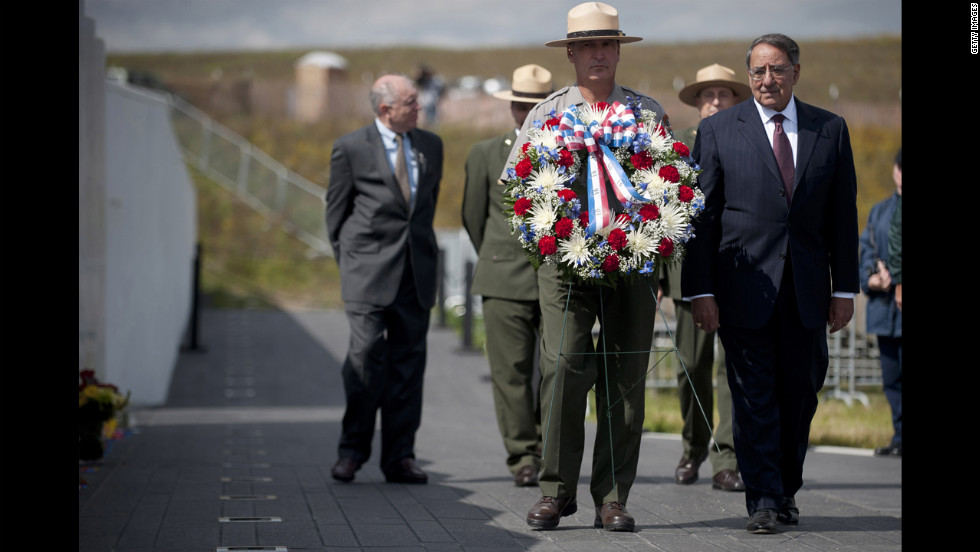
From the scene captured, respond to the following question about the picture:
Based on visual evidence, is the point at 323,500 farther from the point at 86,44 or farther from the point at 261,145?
the point at 261,145

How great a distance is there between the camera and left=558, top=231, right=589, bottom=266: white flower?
531cm

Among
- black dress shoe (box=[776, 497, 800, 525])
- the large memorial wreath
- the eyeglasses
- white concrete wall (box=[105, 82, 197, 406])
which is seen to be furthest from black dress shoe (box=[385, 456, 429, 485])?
white concrete wall (box=[105, 82, 197, 406])

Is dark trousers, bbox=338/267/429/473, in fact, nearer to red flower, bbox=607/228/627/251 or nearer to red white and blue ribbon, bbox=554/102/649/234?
red white and blue ribbon, bbox=554/102/649/234

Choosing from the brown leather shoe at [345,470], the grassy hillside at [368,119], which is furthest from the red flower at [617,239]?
the grassy hillside at [368,119]

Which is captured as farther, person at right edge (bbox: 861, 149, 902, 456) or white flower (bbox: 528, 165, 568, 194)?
person at right edge (bbox: 861, 149, 902, 456)

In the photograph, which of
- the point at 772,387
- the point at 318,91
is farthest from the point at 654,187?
the point at 318,91

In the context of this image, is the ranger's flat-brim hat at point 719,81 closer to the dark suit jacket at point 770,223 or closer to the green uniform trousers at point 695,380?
the green uniform trousers at point 695,380

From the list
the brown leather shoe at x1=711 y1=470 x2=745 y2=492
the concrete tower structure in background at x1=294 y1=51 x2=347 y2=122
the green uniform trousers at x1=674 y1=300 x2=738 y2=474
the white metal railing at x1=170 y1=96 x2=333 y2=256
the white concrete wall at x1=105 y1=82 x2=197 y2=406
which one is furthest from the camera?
the concrete tower structure in background at x1=294 y1=51 x2=347 y2=122

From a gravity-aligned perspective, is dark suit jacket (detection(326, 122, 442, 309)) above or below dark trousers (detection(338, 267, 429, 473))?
above

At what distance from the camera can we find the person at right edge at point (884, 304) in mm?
9211

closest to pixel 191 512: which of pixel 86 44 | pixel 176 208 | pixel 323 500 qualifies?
pixel 323 500

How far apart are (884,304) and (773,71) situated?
4.14 m

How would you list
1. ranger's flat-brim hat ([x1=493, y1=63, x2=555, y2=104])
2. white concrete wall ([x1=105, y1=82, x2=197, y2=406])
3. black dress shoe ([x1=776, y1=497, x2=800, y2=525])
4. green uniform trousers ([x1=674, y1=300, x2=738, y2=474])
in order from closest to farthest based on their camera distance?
black dress shoe ([x1=776, y1=497, x2=800, y2=525]) → green uniform trousers ([x1=674, y1=300, x2=738, y2=474]) → ranger's flat-brim hat ([x1=493, y1=63, x2=555, y2=104]) → white concrete wall ([x1=105, y1=82, x2=197, y2=406])

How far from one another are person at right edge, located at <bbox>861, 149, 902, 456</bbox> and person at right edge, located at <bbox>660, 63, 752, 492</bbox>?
7.20ft
